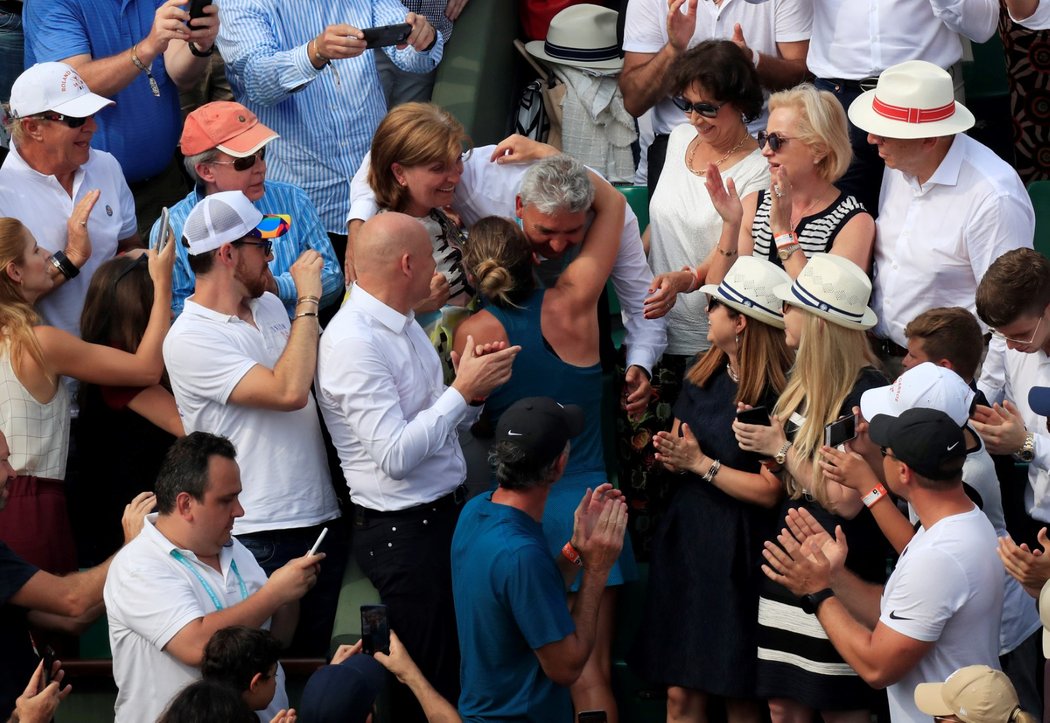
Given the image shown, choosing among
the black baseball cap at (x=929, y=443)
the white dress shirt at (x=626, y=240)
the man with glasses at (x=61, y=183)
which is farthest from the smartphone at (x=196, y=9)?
the black baseball cap at (x=929, y=443)

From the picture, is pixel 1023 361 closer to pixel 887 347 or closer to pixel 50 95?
pixel 887 347

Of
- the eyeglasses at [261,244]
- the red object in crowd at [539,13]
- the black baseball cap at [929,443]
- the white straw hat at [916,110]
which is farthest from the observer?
the red object in crowd at [539,13]

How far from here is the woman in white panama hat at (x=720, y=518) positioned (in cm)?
480

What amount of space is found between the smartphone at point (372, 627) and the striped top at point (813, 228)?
2.19 metres

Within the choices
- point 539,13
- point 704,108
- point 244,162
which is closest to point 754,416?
point 704,108

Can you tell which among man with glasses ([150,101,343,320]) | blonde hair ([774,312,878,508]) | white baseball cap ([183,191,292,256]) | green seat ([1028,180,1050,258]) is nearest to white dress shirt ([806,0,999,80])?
green seat ([1028,180,1050,258])

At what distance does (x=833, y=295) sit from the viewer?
15.2 ft

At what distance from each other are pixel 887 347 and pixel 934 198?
2.12 ft

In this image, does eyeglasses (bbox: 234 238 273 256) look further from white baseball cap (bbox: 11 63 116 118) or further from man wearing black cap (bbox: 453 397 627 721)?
man wearing black cap (bbox: 453 397 627 721)

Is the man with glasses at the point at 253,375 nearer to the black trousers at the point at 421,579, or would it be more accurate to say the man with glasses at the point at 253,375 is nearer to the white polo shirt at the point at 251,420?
the white polo shirt at the point at 251,420

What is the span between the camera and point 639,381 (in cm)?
554

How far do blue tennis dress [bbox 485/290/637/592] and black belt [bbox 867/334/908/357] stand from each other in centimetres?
120

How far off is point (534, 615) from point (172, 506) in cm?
113

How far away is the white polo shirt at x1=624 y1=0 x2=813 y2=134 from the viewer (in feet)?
21.3
